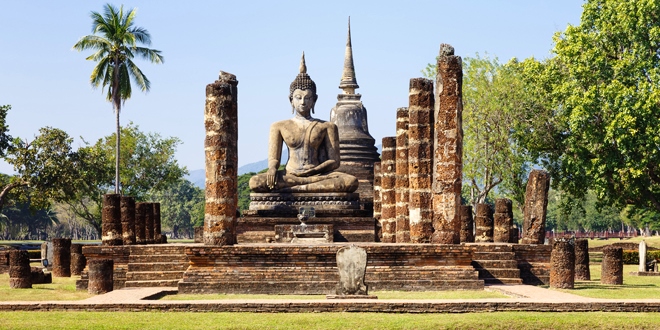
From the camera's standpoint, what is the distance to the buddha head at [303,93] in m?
30.3

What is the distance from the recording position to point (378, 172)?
107ft

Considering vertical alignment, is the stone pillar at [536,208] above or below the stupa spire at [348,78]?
below

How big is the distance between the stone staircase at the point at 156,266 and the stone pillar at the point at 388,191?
7.80 meters

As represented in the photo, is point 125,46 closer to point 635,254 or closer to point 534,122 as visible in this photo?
point 534,122

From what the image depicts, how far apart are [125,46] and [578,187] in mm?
18598

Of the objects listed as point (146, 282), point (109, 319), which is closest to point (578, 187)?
point (146, 282)

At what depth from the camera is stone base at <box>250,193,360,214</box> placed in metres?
29.3

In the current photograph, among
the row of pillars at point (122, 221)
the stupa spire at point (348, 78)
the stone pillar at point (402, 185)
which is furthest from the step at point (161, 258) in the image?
the stupa spire at point (348, 78)

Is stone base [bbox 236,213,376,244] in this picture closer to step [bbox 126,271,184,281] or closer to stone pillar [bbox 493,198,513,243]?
stone pillar [bbox 493,198,513,243]

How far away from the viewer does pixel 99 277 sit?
848 inches

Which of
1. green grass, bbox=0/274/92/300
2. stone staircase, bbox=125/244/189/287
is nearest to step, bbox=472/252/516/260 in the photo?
stone staircase, bbox=125/244/189/287

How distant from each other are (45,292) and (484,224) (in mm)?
11291

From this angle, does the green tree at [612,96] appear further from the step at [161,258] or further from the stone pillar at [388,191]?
the step at [161,258]

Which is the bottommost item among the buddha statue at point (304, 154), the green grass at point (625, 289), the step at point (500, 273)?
the green grass at point (625, 289)
